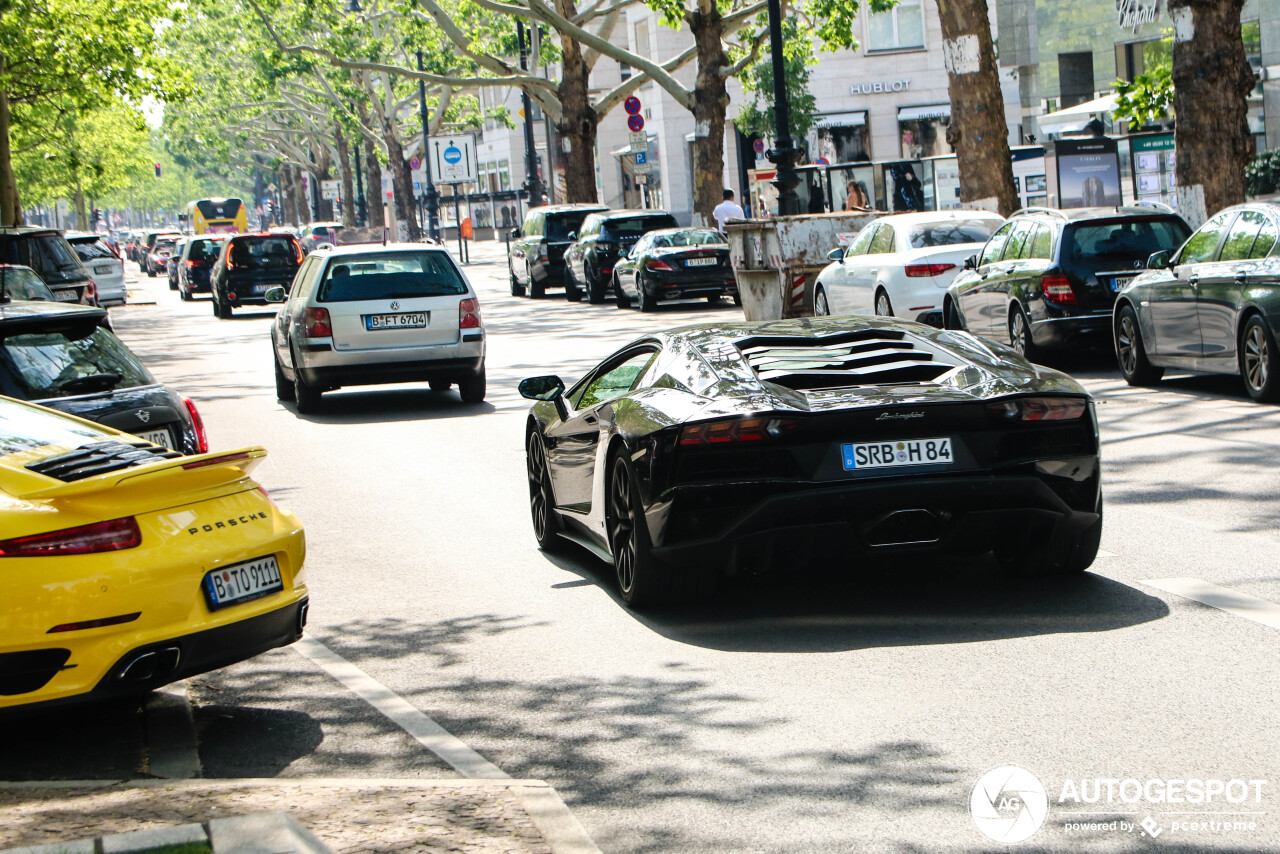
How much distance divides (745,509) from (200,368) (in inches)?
710

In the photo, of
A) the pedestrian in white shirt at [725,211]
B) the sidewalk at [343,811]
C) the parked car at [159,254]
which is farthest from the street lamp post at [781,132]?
the parked car at [159,254]

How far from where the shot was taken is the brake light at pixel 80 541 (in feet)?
17.7

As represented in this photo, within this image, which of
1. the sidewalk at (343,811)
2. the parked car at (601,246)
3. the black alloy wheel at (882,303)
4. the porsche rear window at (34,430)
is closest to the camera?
the sidewalk at (343,811)

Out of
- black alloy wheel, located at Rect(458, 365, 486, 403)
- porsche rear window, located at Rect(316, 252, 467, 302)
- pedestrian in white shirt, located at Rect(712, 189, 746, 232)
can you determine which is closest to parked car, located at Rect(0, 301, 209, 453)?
porsche rear window, located at Rect(316, 252, 467, 302)

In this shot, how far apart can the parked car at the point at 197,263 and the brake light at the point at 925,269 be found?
103 ft

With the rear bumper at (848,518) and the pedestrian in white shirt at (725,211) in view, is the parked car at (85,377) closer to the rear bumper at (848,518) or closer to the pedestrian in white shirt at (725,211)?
the rear bumper at (848,518)

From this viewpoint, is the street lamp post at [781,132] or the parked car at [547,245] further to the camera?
the parked car at [547,245]

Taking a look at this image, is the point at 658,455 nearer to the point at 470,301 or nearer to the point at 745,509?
the point at 745,509

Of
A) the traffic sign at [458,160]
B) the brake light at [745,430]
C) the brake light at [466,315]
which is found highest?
the traffic sign at [458,160]

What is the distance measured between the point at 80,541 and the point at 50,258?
964 inches

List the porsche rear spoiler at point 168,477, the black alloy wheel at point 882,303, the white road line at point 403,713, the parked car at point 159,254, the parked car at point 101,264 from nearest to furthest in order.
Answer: the white road line at point 403,713
the porsche rear spoiler at point 168,477
the black alloy wheel at point 882,303
the parked car at point 101,264
the parked car at point 159,254

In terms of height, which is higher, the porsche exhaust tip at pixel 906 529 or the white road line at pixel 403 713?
the porsche exhaust tip at pixel 906 529

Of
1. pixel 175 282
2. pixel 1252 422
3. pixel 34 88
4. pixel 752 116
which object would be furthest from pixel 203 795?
pixel 175 282

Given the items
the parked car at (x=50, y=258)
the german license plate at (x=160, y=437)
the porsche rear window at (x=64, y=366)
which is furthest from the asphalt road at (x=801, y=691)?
the parked car at (x=50, y=258)
